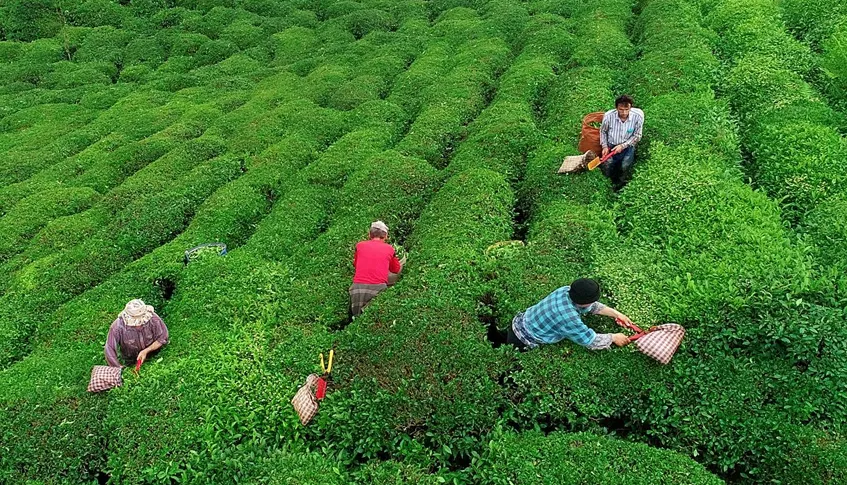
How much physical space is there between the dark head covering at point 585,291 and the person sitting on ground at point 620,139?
5992mm

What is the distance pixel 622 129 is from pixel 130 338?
1179 cm

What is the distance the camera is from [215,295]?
13.4m

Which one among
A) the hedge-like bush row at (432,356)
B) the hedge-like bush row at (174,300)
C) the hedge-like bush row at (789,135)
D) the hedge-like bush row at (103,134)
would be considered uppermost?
the hedge-like bush row at (789,135)

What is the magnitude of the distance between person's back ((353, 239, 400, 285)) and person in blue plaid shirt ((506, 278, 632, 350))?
327 centimetres

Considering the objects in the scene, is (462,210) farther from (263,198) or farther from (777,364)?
(777,364)

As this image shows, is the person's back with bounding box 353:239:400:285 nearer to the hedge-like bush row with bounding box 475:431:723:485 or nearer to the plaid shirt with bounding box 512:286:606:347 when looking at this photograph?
the plaid shirt with bounding box 512:286:606:347

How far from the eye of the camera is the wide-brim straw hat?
1145 cm

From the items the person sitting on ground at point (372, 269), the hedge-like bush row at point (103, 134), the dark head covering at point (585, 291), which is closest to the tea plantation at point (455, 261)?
the hedge-like bush row at point (103, 134)

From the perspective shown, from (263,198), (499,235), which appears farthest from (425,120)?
(499,235)

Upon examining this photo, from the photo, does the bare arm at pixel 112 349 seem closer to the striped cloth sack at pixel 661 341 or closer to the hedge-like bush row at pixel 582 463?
the hedge-like bush row at pixel 582 463

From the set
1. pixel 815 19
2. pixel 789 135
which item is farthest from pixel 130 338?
pixel 815 19

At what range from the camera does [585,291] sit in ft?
31.3

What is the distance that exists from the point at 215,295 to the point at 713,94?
48.9 ft

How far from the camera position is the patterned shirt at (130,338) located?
11.5m
